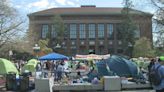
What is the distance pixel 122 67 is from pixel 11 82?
7.68 metres

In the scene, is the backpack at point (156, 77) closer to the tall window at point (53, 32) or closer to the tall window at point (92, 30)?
the tall window at point (53, 32)

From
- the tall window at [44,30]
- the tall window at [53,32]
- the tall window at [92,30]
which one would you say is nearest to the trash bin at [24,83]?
the tall window at [53,32]

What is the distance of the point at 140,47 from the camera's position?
102125 millimetres

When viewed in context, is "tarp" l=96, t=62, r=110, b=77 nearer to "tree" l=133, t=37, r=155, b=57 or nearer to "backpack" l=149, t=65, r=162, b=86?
"backpack" l=149, t=65, r=162, b=86

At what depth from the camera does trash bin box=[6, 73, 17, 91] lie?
25.1 metres

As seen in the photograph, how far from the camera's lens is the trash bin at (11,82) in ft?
82.5

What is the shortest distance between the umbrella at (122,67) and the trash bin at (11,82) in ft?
22.8

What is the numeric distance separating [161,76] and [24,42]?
53.0m

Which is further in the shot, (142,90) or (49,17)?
(49,17)

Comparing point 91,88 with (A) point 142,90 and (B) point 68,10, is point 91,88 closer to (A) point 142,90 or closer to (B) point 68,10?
(A) point 142,90

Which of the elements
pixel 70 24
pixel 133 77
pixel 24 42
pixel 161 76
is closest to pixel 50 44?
pixel 70 24

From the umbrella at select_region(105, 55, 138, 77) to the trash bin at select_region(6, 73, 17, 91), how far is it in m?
6.94

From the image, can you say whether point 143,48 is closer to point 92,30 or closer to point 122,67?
point 92,30

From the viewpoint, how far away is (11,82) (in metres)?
25.4
